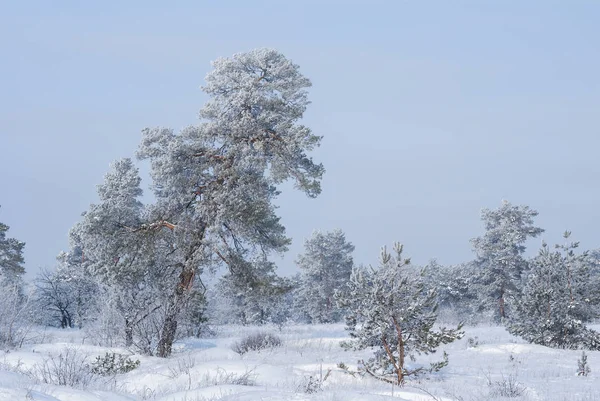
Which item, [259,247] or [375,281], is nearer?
[375,281]

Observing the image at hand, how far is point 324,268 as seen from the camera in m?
51.0

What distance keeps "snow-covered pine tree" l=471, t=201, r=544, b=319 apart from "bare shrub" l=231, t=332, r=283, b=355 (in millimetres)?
25709

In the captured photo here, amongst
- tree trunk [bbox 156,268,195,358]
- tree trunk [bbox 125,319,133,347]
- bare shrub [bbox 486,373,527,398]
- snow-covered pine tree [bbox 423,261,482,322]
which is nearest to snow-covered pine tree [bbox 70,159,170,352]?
tree trunk [bbox 125,319,133,347]

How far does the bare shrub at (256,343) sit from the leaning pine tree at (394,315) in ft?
21.6

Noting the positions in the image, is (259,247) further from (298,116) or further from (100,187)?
(100,187)

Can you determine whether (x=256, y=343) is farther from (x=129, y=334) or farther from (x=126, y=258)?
(x=126, y=258)

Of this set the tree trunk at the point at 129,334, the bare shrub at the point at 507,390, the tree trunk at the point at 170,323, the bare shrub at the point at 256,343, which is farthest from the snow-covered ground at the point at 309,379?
the tree trunk at the point at 170,323

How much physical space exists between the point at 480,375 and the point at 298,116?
10.9 m

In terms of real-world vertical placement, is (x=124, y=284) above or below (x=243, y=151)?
below

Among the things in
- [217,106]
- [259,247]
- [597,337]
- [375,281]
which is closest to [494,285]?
[597,337]

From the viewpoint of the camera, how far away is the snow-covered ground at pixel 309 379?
6789 millimetres

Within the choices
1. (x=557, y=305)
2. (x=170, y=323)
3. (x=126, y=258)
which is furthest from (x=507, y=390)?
(x=126, y=258)

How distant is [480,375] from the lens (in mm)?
11625

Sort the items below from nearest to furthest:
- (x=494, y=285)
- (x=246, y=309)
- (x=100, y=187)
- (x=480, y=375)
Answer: (x=480, y=375) → (x=100, y=187) → (x=494, y=285) → (x=246, y=309)
